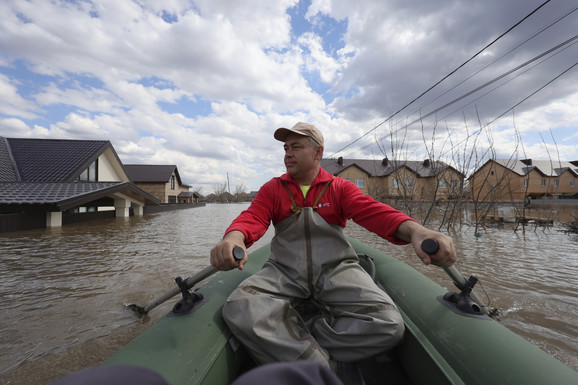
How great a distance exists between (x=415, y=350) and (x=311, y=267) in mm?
693

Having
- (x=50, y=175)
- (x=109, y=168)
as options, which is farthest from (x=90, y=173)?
(x=50, y=175)

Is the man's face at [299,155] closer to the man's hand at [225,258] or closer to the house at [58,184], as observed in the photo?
the man's hand at [225,258]

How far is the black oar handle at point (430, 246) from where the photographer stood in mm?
1090

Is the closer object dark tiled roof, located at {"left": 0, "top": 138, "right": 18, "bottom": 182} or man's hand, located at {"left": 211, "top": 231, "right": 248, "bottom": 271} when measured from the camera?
man's hand, located at {"left": 211, "top": 231, "right": 248, "bottom": 271}

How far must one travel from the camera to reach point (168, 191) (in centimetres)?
3002

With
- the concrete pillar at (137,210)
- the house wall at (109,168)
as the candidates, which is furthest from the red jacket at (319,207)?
the house wall at (109,168)

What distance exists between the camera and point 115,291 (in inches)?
126

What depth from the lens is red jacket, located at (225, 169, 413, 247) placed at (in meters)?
1.59

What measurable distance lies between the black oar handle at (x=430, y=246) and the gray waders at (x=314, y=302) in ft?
1.48

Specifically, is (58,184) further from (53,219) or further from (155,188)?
(155,188)

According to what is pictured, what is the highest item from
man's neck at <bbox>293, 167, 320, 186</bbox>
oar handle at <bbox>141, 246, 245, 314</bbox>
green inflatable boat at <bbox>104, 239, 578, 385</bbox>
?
man's neck at <bbox>293, 167, 320, 186</bbox>

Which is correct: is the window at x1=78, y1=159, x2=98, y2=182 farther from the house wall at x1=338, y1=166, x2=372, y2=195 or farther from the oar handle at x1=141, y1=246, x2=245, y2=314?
the house wall at x1=338, y1=166, x2=372, y2=195

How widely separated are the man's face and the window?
52.4 feet

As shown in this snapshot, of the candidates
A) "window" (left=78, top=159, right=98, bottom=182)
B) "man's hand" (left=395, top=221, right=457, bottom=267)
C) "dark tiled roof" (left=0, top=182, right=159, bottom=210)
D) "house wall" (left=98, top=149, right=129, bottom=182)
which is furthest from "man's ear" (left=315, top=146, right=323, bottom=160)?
"house wall" (left=98, top=149, right=129, bottom=182)
